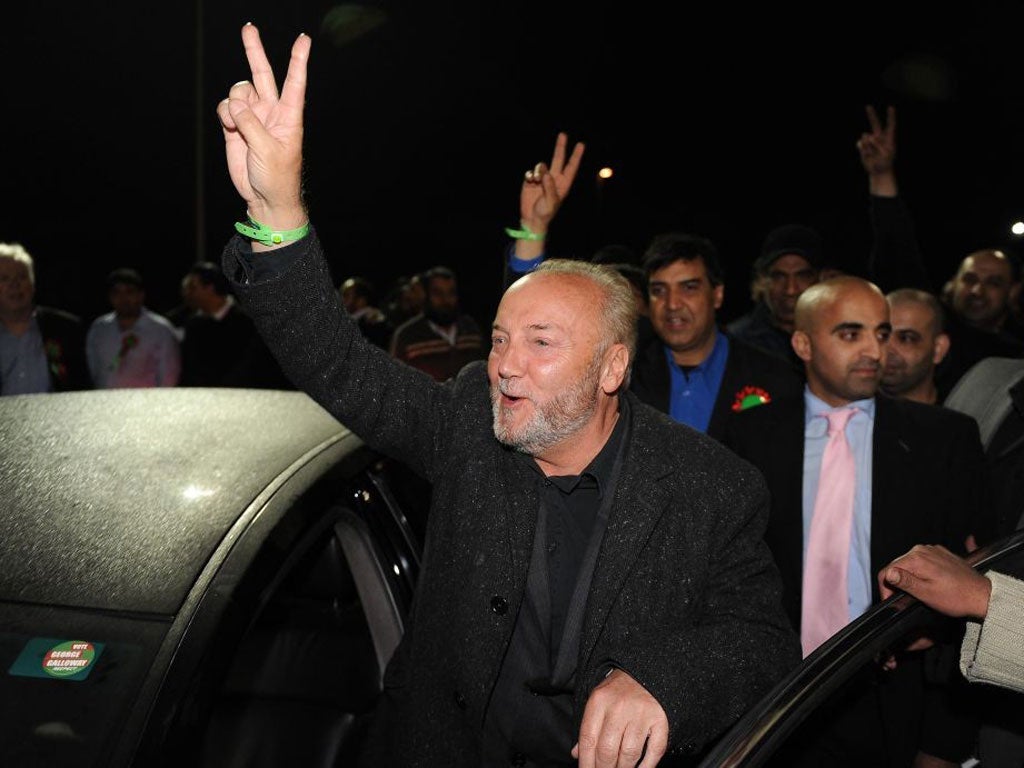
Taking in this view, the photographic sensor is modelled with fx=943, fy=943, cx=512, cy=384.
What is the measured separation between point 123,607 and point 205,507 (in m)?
0.28

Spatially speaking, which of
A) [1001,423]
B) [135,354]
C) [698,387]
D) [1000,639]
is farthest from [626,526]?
[135,354]

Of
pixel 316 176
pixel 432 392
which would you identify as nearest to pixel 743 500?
pixel 432 392

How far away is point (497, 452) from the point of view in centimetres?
208

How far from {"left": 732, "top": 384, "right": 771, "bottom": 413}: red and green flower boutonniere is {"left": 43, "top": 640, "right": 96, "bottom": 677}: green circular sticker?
2.68 metres

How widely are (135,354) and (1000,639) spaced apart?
6.33 m

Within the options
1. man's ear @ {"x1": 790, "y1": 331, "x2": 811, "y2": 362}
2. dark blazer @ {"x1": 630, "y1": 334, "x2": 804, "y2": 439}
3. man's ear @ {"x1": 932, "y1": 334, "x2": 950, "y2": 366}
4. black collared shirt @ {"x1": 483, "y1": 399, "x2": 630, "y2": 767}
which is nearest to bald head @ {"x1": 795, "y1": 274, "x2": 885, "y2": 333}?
man's ear @ {"x1": 790, "y1": 331, "x2": 811, "y2": 362}

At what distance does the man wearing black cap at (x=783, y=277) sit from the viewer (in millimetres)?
5082

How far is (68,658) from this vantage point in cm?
161

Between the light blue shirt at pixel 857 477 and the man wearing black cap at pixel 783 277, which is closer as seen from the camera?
the light blue shirt at pixel 857 477

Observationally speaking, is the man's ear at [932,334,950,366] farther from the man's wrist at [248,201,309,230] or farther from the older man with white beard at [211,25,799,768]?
the man's wrist at [248,201,309,230]

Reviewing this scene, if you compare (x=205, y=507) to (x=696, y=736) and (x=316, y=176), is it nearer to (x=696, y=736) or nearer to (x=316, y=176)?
(x=696, y=736)

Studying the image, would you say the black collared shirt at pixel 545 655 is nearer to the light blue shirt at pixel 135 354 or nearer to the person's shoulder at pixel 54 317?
the person's shoulder at pixel 54 317

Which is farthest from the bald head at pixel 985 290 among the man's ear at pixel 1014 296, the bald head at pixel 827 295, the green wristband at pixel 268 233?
the green wristband at pixel 268 233

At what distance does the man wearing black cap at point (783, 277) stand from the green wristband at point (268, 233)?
361 centimetres
